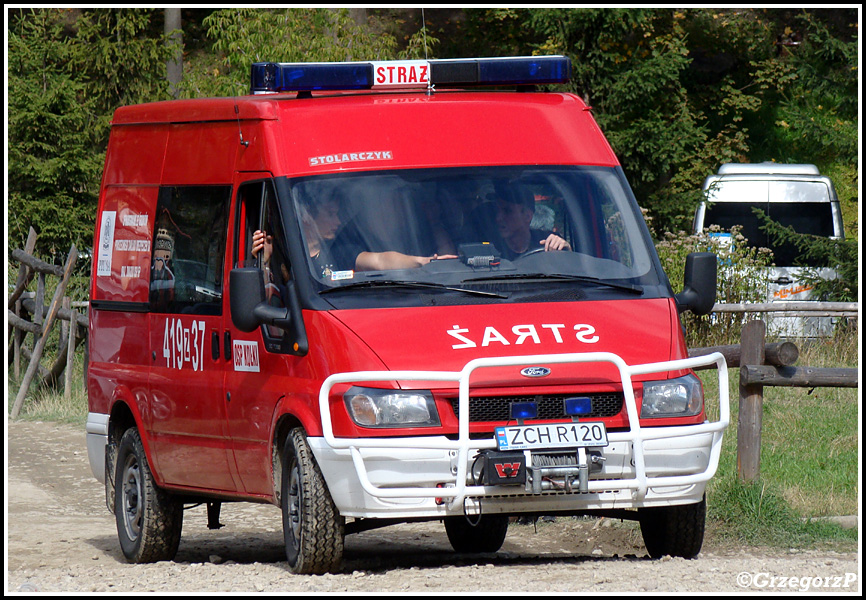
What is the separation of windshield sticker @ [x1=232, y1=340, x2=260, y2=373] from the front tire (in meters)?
1.54

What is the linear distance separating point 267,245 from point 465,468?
1.85m

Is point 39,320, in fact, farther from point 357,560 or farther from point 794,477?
point 794,477

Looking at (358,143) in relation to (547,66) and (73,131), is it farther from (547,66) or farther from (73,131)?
(73,131)

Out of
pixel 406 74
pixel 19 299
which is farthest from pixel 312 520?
pixel 19 299

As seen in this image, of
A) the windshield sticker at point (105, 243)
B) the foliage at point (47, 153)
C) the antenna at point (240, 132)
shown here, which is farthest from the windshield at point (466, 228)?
the foliage at point (47, 153)

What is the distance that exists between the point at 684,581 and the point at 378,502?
1.42 m

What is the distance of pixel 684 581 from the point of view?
20.7 ft

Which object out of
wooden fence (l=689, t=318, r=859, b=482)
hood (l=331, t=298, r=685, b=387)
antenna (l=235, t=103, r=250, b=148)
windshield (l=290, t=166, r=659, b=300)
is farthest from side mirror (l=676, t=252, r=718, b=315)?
antenna (l=235, t=103, r=250, b=148)

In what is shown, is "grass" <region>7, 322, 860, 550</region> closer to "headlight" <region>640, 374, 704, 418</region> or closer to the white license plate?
"headlight" <region>640, 374, 704, 418</region>

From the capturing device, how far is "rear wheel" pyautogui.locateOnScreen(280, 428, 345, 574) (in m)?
6.73

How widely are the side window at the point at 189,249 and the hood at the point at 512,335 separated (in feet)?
4.87


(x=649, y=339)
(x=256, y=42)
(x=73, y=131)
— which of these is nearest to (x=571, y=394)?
(x=649, y=339)

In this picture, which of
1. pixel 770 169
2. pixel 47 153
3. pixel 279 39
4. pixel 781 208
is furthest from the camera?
pixel 47 153

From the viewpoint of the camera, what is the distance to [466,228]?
288 inches
